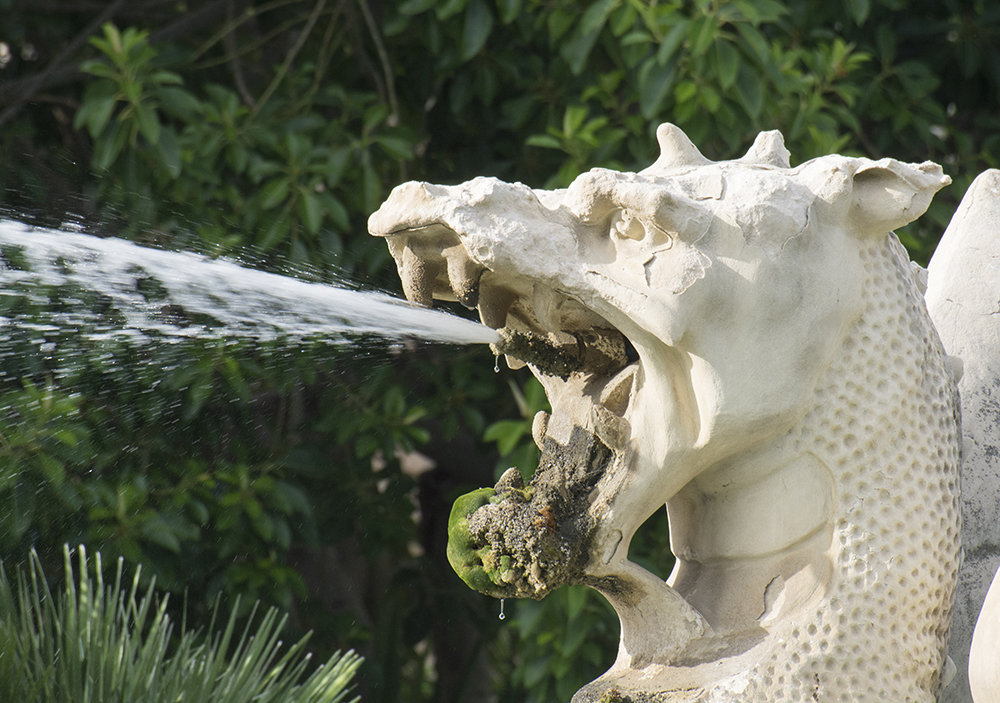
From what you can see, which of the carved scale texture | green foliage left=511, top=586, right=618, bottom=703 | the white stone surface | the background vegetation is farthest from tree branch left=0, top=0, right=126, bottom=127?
the carved scale texture

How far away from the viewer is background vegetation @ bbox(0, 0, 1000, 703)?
243 centimetres

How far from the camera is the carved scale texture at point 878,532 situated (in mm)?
990

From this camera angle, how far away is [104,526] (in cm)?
241

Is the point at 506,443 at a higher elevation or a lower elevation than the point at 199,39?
lower

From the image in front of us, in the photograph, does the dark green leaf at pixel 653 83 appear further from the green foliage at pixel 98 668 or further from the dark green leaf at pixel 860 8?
the green foliage at pixel 98 668

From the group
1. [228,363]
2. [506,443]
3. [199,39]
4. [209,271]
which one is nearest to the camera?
[209,271]

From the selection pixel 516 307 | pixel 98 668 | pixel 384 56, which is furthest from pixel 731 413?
pixel 384 56

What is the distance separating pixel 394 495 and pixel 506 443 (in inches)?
20.8

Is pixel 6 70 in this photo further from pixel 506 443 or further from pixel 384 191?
pixel 506 443

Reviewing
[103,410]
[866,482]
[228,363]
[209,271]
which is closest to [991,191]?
[866,482]

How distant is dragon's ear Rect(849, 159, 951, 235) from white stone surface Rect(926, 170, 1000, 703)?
0.35 metres

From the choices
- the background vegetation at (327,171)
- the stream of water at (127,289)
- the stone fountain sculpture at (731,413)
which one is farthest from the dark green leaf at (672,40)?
the stone fountain sculpture at (731,413)

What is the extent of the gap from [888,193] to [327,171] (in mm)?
1773

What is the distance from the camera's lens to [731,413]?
0.96 metres
